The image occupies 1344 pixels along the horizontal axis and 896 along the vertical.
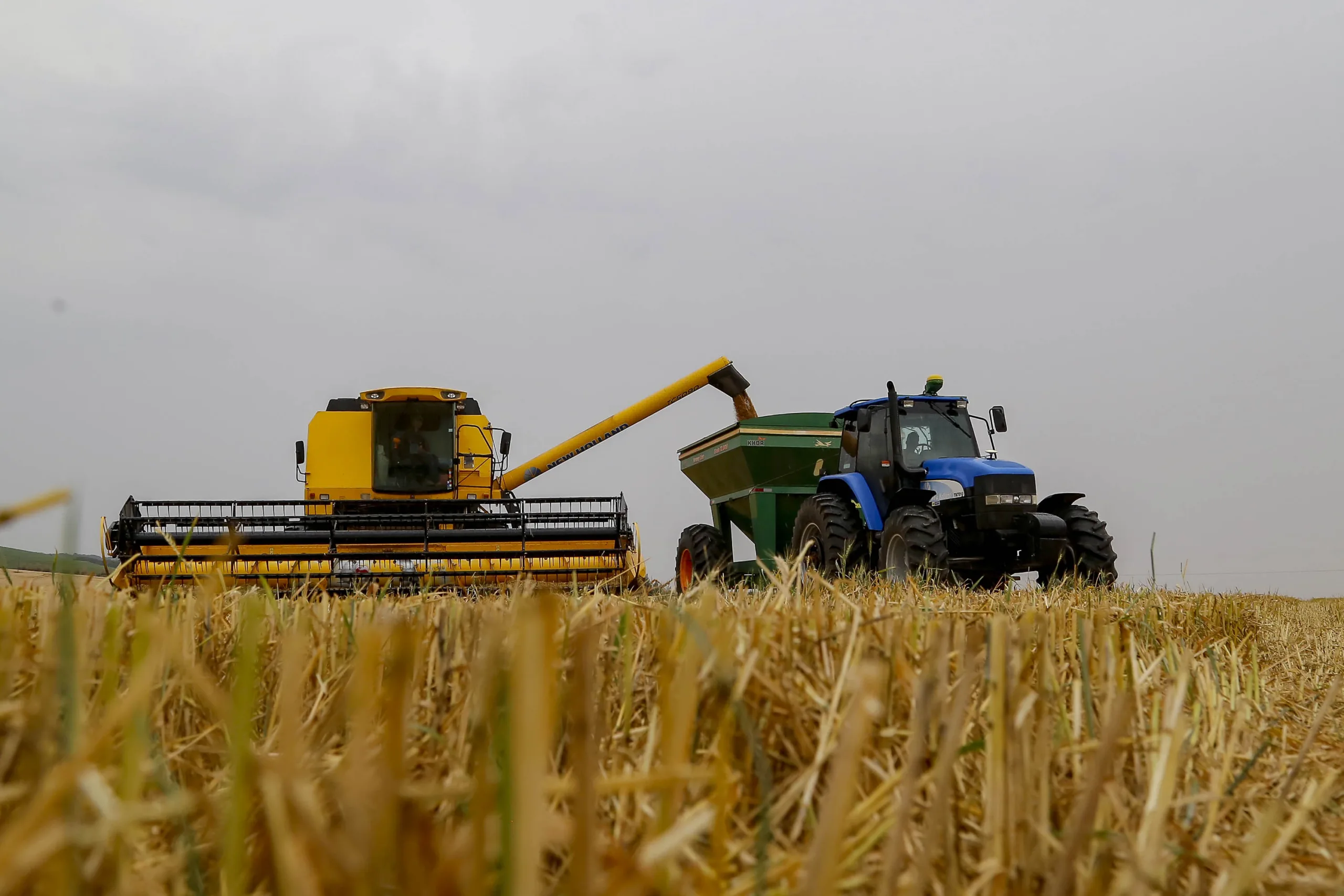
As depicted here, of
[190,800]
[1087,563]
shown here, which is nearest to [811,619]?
[190,800]

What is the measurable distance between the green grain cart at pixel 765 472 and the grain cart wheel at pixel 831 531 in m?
1.27

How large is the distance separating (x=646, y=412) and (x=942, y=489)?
7848mm

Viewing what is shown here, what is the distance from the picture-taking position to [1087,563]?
28.8ft

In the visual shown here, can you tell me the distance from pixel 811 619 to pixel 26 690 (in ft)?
4.60

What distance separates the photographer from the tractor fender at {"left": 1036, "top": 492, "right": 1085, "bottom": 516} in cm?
901

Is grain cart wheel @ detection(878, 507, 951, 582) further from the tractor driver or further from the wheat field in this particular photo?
the wheat field

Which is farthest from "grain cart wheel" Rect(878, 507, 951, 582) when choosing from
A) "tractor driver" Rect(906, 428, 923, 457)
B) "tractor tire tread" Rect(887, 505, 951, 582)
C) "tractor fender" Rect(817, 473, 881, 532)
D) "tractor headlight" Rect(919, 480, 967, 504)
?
"tractor driver" Rect(906, 428, 923, 457)

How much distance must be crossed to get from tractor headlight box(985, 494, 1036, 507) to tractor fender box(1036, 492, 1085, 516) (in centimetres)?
39

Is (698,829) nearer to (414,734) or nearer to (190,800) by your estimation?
(190,800)

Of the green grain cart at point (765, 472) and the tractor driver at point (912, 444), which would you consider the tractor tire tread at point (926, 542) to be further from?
the green grain cart at point (765, 472)

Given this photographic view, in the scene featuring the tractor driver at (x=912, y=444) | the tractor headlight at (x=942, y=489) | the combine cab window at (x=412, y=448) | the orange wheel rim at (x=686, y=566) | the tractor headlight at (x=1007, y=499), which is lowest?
the orange wheel rim at (x=686, y=566)

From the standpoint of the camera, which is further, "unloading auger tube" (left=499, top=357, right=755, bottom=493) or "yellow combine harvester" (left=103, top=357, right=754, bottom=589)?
"unloading auger tube" (left=499, top=357, right=755, bottom=493)

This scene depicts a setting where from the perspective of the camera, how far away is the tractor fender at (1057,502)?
A: 9008 millimetres

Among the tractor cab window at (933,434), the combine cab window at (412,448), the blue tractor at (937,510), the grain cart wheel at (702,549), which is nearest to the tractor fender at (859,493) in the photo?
the blue tractor at (937,510)
